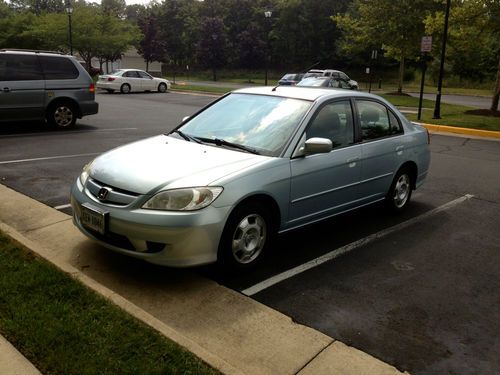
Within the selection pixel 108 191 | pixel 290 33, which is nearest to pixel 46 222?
pixel 108 191

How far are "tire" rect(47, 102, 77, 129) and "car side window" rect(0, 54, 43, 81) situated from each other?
2.86 ft

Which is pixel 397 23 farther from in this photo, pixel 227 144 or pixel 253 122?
pixel 227 144

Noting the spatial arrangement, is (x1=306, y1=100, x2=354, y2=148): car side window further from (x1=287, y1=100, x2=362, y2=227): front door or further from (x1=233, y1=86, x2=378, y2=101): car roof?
(x1=233, y1=86, x2=378, y2=101): car roof

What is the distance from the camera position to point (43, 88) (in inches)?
439

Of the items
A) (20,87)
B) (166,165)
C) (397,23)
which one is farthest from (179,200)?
(397,23)

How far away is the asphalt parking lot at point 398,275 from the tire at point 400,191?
196 millimetres

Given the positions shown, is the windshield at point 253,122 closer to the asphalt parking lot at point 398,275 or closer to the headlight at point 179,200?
the headlight at point 179,200

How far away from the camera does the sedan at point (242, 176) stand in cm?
388

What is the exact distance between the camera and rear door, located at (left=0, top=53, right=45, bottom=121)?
34.9 feet

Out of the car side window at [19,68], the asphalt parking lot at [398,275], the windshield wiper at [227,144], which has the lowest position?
the asphalt parking lot at [398,275]

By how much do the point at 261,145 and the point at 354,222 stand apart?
1835 millimetres

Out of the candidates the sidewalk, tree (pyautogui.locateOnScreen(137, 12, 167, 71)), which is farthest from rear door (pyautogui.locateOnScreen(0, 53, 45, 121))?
tree (pyautogui.locateOnScreen(137, 12, 167, 71))

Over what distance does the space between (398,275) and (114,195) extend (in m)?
2.54

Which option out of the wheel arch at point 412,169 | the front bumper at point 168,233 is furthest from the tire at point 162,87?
the front bumper at point 168,233
